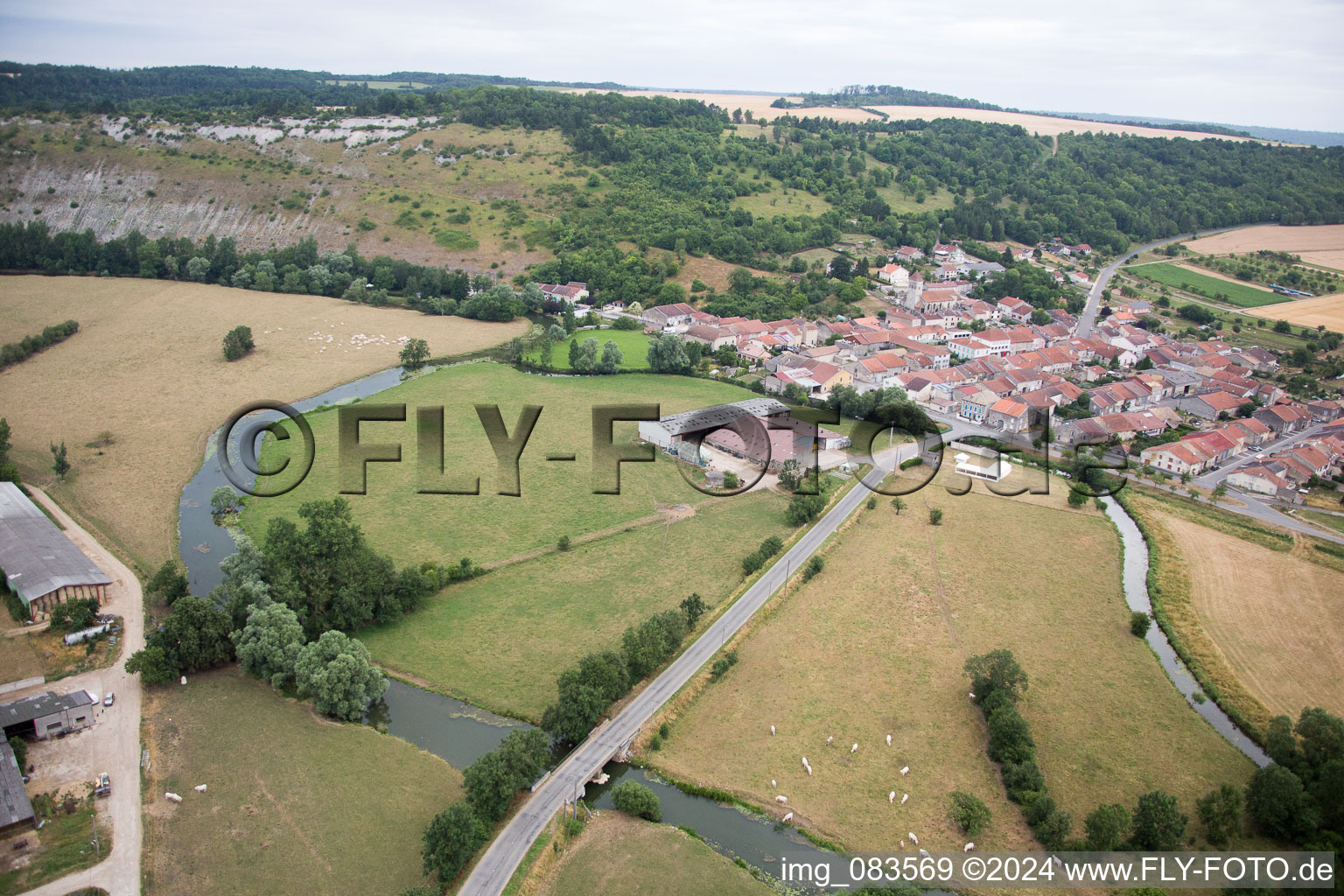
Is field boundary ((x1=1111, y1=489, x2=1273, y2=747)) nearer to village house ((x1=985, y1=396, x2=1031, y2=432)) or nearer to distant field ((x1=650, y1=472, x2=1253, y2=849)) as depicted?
distant field ((x1=650, y1=472, x2=1253, y2=849))

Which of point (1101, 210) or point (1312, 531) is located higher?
point (1101, 210)

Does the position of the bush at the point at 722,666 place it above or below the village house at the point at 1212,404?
below

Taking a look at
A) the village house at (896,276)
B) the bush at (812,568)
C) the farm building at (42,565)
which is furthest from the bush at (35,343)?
the village house at (896,276)

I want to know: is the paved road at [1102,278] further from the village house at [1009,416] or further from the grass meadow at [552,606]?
the grass meadow at [552,606]

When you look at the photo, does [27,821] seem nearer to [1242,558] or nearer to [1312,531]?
[1242,558]

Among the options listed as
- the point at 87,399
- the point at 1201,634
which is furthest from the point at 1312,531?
the point at 87,399

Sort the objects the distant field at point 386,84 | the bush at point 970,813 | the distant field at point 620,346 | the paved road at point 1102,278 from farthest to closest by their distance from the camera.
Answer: the distant field at point 386,84 → the paved road at point 1102,278 → the distant field at point 620,346 → the bush at point 970,813
